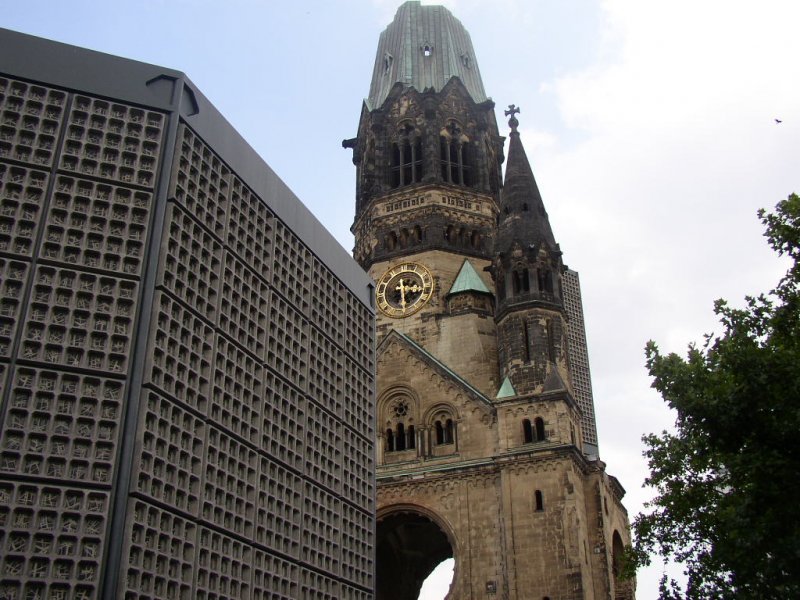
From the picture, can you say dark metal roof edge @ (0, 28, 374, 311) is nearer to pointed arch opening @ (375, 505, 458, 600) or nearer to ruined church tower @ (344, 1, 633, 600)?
ruined church tower @ (344, 1, 633, 600)

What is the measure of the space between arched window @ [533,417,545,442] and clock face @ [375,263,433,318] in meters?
10.5

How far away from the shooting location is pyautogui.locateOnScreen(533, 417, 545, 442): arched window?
119ft

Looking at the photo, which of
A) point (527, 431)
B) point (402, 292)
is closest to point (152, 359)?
point (527, 431)

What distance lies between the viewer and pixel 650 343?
2314 centimetres

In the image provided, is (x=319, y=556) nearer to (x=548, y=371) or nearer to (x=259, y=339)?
(x=259, y=339)

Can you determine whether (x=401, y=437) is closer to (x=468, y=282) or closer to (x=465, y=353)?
(x=465, y=353)

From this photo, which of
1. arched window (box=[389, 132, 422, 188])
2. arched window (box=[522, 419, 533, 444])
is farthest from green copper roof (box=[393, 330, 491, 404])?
arched window (box=[389, 132, 422, 188])

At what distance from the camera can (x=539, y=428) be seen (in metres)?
36.6

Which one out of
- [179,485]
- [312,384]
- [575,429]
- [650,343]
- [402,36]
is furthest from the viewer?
[402,36]

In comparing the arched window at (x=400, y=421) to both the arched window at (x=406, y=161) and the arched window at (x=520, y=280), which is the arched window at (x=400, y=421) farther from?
the arched window at (x=406, y=161)

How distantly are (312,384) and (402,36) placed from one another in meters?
34.6

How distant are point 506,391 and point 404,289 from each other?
388 inches

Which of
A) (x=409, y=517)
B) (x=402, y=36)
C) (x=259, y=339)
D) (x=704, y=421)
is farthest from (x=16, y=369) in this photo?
(x=402, y=36)

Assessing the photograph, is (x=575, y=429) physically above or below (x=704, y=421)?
above
